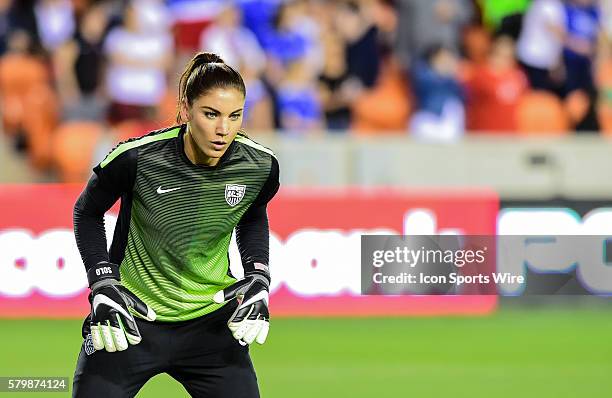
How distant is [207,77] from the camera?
5.22 metres

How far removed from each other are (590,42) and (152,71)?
18.7ft

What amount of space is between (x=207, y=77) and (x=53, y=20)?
10394 millimetres

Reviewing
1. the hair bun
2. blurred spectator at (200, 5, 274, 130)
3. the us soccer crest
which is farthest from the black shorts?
blurred spectator at (200, 5, 274, 130)

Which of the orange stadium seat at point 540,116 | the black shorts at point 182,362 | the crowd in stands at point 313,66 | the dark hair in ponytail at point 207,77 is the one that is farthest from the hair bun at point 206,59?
the orange stadium seat at point 540,116

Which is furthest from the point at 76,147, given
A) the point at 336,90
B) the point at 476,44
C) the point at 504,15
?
the point at 504,15

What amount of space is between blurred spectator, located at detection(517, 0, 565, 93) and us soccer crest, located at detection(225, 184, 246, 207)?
10.9 m

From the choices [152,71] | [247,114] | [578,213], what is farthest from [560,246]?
[152,71]

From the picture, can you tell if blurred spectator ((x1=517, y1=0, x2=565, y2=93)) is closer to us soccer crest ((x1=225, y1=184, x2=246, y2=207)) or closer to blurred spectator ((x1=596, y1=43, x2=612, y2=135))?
blurred spectator ((x1=596, y1=43, x2=612, y2=135))

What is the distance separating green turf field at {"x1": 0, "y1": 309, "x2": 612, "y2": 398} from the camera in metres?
9.67

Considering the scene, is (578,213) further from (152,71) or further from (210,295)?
(210,295)

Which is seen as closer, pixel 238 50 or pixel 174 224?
pixel 174 224

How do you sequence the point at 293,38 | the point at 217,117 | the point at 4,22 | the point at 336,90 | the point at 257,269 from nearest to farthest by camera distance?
the point at 217,117
the point at 257,269
the point at 293,38
the point at 336,90
the point at 4,22

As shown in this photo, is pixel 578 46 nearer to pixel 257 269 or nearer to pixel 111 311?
pixel 257 269

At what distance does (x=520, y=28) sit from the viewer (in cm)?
1602
